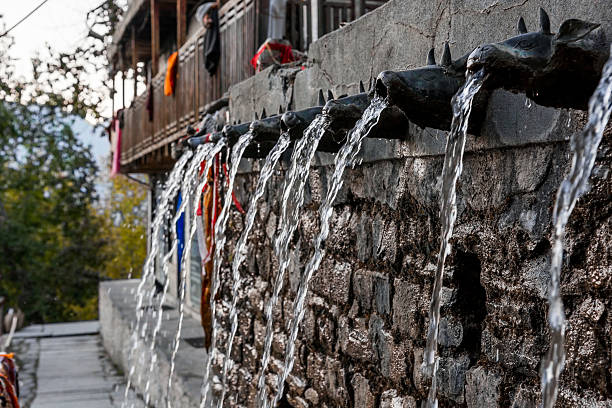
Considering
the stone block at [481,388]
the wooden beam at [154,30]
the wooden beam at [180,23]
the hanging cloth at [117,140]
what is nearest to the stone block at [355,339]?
the stone block at [481,388]

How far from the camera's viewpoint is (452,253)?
2.46 meters

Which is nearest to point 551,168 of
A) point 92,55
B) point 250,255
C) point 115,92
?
point 250,255

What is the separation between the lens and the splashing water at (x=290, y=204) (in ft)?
9.59

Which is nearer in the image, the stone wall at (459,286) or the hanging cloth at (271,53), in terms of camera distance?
the stone wall at (459,286)

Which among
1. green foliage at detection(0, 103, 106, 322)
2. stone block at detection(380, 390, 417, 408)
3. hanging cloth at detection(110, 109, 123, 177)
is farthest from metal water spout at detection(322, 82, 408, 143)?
green foliage at detection(0, 103, 106, 322)

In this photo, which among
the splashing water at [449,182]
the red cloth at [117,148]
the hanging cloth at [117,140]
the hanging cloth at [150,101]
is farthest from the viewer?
the red cloth at [117,148]

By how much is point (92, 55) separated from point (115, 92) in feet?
7.84

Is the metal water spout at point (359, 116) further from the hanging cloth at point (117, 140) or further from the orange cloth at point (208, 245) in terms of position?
the hanging cloth at point (117, 140)

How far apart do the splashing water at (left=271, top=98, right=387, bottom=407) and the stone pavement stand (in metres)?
5.55

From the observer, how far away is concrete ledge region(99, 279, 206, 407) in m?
6.59

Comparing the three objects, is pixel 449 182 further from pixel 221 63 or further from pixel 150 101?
pixel 150 101

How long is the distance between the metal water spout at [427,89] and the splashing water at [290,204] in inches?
21.6

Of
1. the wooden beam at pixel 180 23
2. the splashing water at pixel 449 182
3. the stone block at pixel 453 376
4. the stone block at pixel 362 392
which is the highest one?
the wooden beam at pixel 180 23

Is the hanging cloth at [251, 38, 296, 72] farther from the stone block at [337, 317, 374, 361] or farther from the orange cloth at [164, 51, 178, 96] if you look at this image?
the orange cloth at [164, 51, 178, 96]
